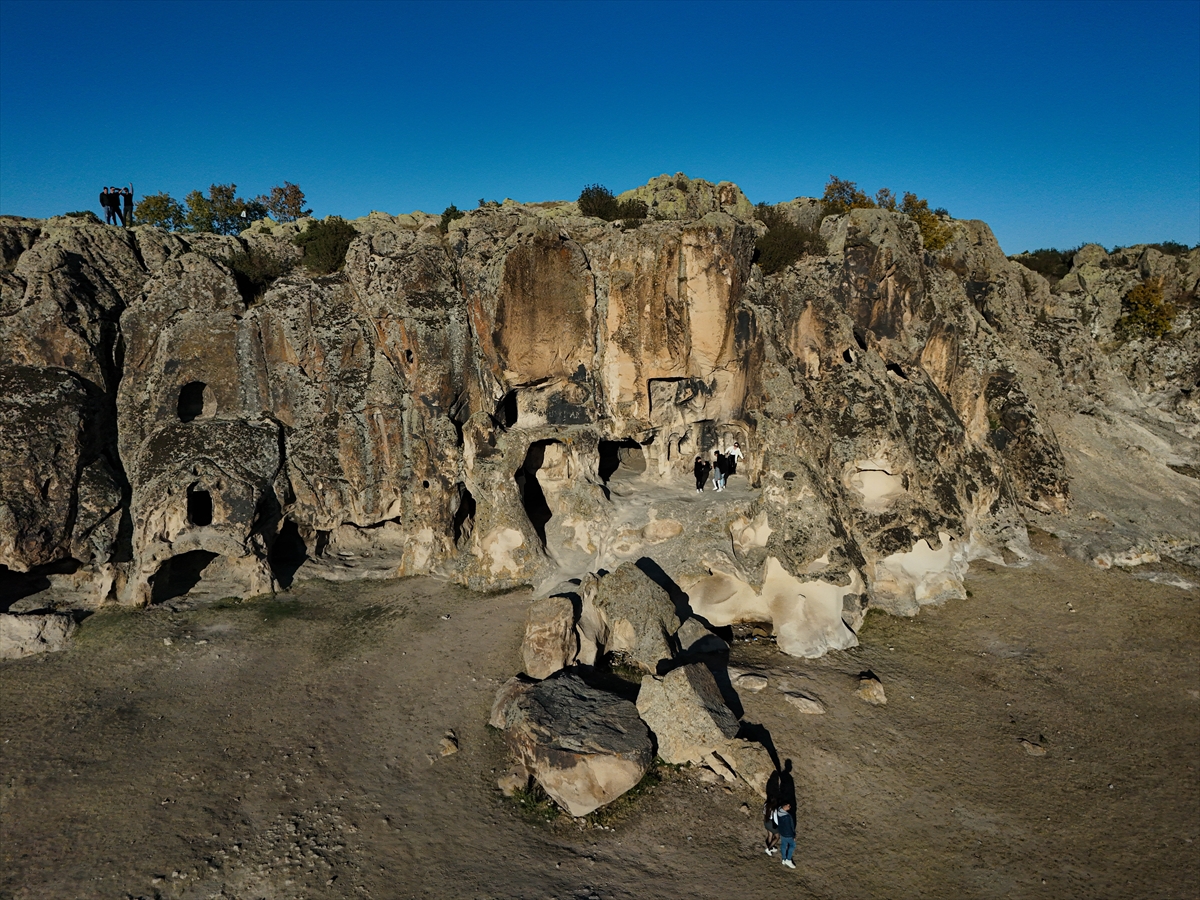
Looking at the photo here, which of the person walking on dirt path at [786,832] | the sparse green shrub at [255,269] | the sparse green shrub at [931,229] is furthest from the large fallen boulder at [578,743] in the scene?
the sparse green shrub at [931,229]

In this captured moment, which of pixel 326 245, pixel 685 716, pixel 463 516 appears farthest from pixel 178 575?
pixel 685 716

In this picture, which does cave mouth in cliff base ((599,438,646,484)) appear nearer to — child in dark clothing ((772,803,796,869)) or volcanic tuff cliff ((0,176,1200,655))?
volcanic tuff cliff ((0,176,1200,655))

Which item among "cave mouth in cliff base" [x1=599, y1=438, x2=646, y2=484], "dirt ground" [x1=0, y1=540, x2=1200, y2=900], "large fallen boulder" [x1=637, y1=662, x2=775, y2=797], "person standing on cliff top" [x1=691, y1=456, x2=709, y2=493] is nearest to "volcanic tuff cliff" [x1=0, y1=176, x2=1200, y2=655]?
"person standing on cliff top" [x1=691, y1=456, x2=709, y2=493]

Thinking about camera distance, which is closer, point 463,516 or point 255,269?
point 463,516

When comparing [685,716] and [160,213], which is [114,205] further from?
[685,716]

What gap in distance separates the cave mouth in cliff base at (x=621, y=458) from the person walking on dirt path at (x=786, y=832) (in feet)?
43.8

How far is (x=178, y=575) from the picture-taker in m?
19.4

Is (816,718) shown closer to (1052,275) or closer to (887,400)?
(887,400)

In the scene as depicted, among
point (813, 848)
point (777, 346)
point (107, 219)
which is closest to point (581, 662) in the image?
point (813, 848)

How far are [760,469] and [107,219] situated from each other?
25.5 meters

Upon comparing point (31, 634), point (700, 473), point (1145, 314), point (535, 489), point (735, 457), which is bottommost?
point (31, 634)

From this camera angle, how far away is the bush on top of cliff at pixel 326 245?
72.7ft

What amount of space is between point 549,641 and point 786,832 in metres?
6.21

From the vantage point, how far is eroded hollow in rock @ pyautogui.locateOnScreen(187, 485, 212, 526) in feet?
60.7
